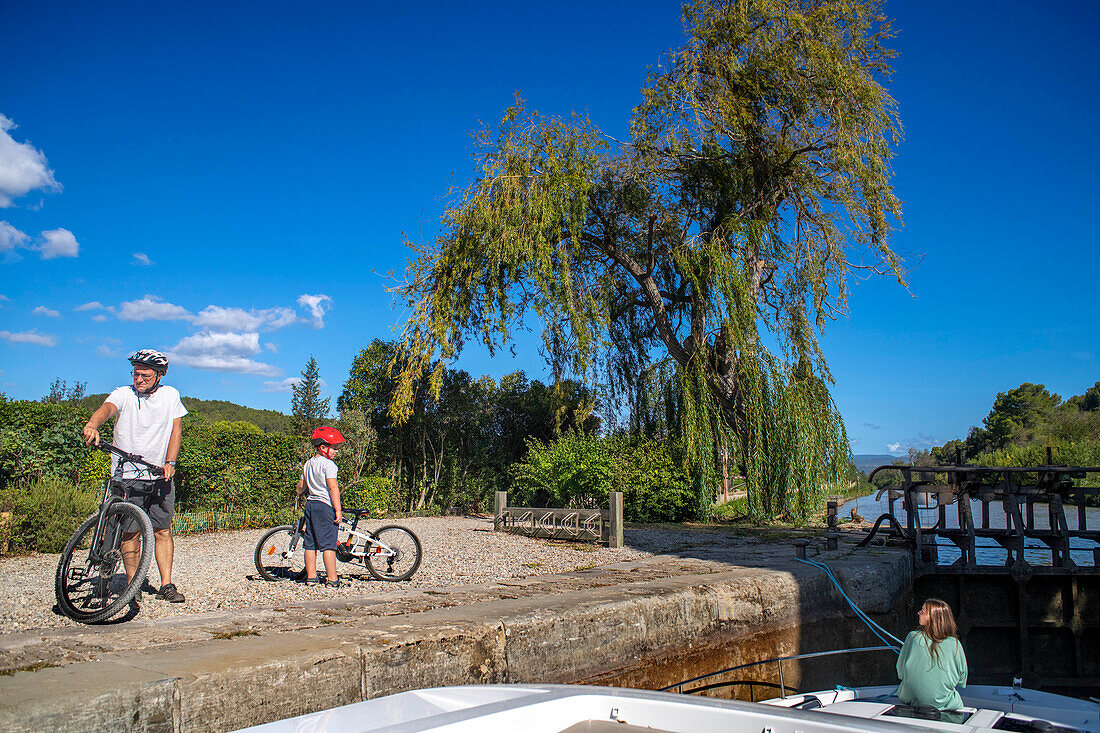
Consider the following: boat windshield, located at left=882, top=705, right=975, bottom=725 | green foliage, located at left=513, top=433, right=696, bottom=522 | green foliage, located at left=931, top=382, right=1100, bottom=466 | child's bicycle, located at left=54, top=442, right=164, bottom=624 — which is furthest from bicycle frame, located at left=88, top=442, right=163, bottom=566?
green foliage, located at left=931, top=382, right=1100, bottom=466

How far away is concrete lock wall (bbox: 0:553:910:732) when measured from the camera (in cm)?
288

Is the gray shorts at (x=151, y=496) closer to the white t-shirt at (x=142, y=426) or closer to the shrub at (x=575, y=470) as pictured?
the white t-shirt at (x=142, y=426)

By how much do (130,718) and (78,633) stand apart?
1.39 metres

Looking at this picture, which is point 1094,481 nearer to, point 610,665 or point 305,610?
point 610,665

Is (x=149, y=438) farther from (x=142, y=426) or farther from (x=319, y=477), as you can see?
(x=319, y=477)

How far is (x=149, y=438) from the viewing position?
4945mm

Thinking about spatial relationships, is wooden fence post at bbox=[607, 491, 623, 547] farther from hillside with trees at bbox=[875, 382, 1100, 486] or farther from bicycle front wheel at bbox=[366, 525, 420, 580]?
hillside with trees at bbox=[875, 382, 1100, 486]

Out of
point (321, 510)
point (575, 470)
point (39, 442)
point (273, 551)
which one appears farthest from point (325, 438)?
point (575, 470)

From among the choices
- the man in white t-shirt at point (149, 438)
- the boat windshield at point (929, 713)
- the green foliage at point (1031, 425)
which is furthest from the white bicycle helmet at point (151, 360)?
the green foliage at point (1031, 425)

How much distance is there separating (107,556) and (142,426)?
90cm

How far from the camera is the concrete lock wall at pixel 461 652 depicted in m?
2.88

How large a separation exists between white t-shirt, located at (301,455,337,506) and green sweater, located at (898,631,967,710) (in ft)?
15.3

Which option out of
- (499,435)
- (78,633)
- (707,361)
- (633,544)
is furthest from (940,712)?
(499,435)

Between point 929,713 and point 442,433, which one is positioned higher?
point 442,433
